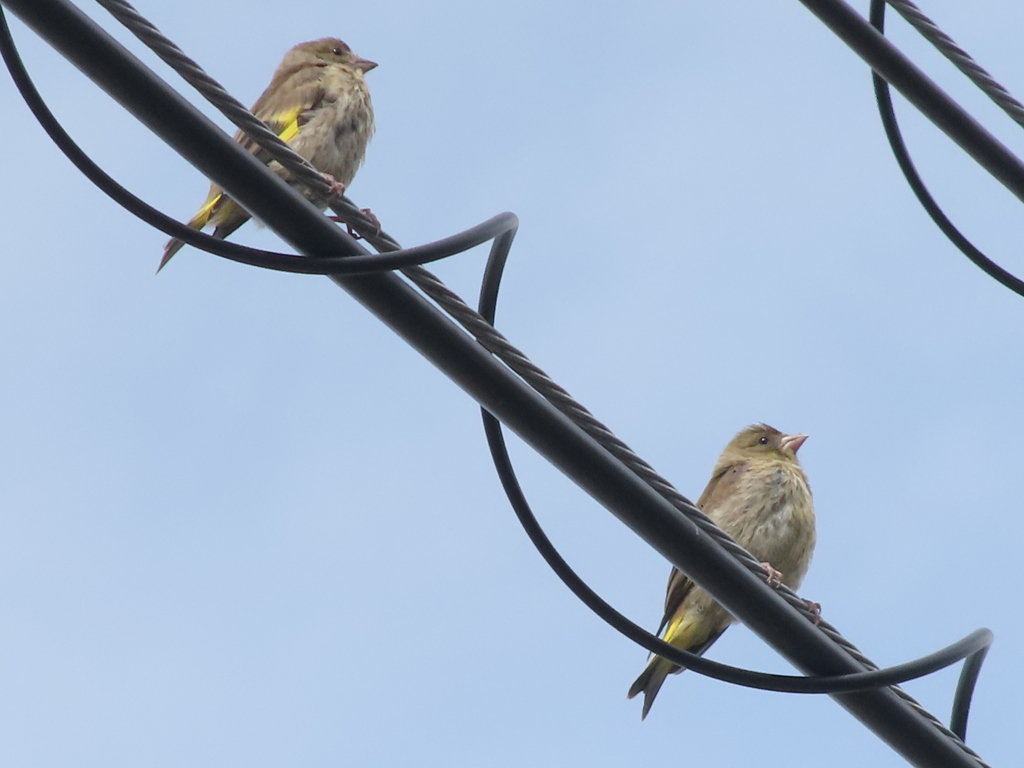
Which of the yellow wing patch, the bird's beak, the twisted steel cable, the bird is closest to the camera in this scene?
the twisted steel cable

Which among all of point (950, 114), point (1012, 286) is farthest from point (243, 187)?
point (1012, 286)

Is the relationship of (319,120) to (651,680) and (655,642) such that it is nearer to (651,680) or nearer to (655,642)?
(651,680)

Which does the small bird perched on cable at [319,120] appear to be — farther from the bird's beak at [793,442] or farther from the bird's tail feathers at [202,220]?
the bird's beak at [793,442]

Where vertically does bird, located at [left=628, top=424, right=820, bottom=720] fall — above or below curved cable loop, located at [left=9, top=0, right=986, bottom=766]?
above

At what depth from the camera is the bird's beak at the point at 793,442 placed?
8.05 metres

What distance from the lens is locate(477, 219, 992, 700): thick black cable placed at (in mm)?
2988

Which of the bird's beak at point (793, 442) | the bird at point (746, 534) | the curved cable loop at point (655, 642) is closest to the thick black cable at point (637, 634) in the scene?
the curved cable loop at point (655, 642)

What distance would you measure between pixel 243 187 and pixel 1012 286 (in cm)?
281

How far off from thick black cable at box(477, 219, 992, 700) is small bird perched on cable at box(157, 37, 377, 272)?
2.85 metres

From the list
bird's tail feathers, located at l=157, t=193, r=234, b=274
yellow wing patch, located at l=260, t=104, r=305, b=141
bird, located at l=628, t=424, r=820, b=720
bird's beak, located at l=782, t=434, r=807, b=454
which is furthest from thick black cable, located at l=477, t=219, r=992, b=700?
bird's beak, located at l=782, t=434, r=807, b=454

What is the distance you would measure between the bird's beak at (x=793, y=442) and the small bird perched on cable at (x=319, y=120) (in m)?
3.25

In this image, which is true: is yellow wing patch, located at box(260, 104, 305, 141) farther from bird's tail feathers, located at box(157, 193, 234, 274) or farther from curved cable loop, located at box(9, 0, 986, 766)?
curved cable loop, located at box(9, 0, 986, 766)

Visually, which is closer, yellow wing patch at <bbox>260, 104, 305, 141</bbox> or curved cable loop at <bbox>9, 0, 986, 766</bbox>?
curved cable loop at <bbox>9, 0, 986, 766</bbox>

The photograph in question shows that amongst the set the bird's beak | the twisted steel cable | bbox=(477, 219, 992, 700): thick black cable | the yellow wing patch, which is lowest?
bbox=(477, 219, 992, 700): thick black cable
